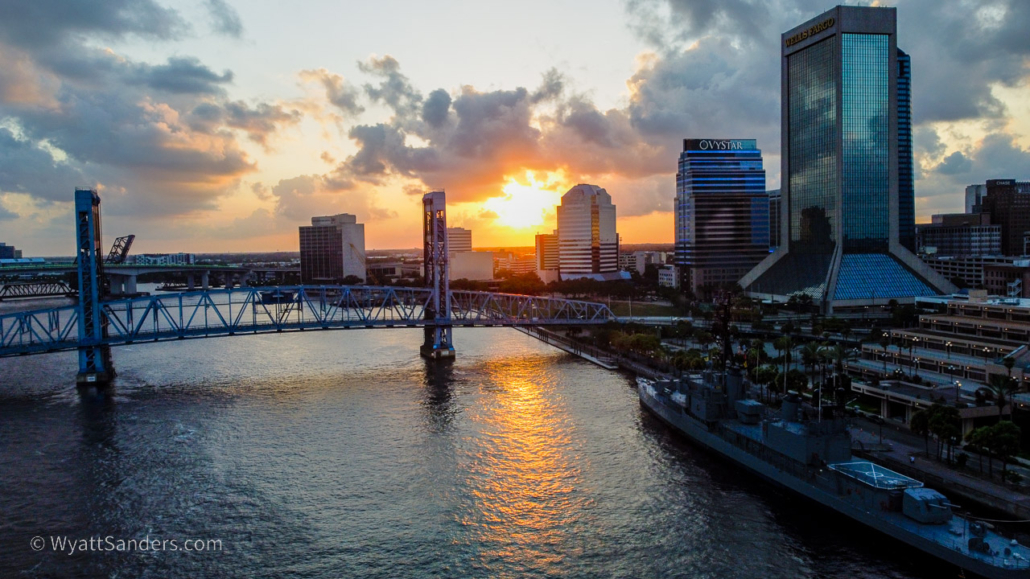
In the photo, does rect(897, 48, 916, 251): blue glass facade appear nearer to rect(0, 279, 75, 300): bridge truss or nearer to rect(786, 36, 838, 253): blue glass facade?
rect(786, 36, 838, 253): blue glass facade

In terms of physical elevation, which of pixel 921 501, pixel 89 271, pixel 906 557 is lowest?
pixel 906 557

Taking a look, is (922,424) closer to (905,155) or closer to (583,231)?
(905,155)

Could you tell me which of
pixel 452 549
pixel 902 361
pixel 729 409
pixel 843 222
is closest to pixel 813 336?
pixel 902 361

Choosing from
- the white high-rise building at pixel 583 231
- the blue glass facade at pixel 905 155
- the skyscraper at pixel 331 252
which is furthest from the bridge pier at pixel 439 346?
the skyscraper at pixel 331 252

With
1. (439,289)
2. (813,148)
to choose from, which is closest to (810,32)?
(813,148)

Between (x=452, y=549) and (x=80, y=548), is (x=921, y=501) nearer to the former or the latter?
(x=452, y=549)

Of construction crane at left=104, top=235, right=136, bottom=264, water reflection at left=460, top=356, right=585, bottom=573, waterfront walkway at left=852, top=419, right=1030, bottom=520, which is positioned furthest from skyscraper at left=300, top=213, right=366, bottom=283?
waterfront walkway at left=852, top=419, right=1030, bottom=520
